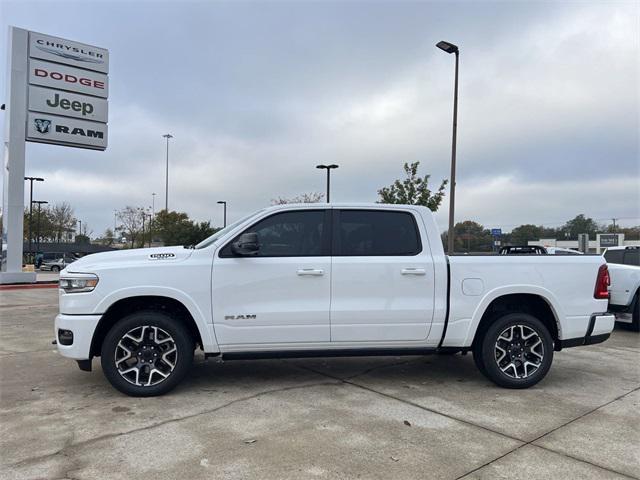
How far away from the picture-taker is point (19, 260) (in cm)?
1927

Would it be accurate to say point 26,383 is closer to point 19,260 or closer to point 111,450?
point 111,450

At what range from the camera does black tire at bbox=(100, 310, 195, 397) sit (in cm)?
464

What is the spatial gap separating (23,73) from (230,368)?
18220 mm


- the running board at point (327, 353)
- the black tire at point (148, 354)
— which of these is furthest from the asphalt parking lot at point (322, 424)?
the running board at point (327, 353)

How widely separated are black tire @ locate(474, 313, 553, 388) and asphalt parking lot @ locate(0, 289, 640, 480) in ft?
0.56

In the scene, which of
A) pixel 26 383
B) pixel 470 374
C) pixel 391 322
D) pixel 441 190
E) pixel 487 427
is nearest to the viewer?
pixel 487 427

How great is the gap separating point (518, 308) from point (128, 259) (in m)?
4.23

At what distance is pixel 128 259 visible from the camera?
15.8 ft

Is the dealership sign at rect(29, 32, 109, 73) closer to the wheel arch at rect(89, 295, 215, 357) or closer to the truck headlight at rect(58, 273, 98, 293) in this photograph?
the truck headlight at rect(58, 273, 98, 293)

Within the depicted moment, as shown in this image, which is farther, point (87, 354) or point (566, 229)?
point (566, 229)

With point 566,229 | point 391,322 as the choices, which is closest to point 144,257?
point 391,322

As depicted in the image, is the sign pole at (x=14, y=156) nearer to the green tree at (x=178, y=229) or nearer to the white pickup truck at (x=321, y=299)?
the white pickup truck at (x=321, y=299)

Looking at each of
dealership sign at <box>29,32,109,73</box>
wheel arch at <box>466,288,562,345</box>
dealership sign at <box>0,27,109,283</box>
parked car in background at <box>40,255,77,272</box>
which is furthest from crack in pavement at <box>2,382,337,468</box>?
parked car in background at <box>40,255,77,272</box>

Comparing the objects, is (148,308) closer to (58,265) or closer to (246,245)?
(246,245)
